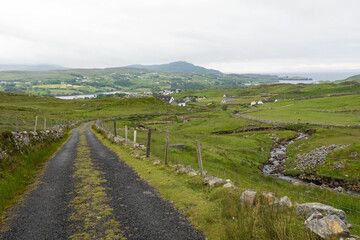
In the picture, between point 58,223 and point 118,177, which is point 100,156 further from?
point 58,223

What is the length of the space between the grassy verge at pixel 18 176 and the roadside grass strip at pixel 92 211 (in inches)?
124

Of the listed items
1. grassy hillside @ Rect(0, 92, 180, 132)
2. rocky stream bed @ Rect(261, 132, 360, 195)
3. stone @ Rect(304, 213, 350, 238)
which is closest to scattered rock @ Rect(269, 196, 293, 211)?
stone @ Rect(304, 213, 350, 238)

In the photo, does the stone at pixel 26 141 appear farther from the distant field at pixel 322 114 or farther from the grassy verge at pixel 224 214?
the distant field at pixel 322 114

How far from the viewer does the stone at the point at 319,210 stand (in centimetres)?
739

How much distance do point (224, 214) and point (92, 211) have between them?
19.7ft

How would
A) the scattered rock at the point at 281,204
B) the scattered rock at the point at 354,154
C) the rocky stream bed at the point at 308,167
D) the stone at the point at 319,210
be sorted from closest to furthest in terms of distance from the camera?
the stone at the point at 319,210
the scattered rock at the point at 281,204
the rocky stream bed at the point at 308,167
the scattered rock at the point at 354,154

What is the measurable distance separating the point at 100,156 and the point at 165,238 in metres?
17.8

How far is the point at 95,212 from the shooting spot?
34.5ft

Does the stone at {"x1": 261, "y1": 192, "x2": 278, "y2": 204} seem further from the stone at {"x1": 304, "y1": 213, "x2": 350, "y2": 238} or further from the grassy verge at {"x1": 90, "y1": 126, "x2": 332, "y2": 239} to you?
the stone at {"x1": 304, "y1": 213, "x2": 350, "y2": 238}

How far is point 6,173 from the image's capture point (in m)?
14.9

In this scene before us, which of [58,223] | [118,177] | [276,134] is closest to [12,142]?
[118,177]

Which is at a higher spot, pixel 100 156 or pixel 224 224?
pixel 224 224

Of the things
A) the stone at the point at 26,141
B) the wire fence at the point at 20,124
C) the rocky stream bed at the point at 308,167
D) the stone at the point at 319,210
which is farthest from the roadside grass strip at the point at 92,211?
the rocky stream bed at the point at 308,167

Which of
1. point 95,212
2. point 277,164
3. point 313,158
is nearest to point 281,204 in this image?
point 95,212
